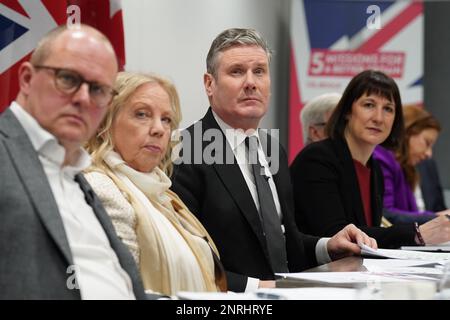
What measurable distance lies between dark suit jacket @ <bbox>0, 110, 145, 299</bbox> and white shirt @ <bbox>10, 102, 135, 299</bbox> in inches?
1.7

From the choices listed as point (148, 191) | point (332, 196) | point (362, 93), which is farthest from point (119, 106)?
point (362, 93)

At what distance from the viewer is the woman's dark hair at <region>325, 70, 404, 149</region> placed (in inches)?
160

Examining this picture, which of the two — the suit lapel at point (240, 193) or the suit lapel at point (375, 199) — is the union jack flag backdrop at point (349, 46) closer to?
the suit lapel at point (375, 199)

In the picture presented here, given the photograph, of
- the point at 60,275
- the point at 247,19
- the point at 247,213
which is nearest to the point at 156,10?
the point at 247,213

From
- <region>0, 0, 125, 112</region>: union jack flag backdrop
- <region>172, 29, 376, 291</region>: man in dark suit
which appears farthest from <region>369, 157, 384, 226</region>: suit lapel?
<region>0, 0, 125, 112</region>: union jack flag backdrop

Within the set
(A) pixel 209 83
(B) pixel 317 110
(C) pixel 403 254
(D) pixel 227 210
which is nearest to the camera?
(D) pixel 227 210

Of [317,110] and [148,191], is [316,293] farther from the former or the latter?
[317,110]

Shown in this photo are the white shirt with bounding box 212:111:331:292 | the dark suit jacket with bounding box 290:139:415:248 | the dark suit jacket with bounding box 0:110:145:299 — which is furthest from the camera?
the dark suit jacket with bounding box 290:139:415:248

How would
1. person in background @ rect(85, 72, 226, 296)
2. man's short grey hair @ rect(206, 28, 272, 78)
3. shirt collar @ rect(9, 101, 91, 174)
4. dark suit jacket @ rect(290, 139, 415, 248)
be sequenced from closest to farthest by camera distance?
shirt collar @ rect(9, 101, 91, 174), person in background @ rect(85, 72, 226, 296), man's short grey hair @ rect(206, 28, 272, 78), dark suit jacket @ rect(290, 139, 415, 248)

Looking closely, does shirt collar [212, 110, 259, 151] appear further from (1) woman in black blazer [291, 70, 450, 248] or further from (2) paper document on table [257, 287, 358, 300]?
(2) paper document on table [257, 287, 358, 300]

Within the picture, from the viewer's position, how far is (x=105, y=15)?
3.48 meters

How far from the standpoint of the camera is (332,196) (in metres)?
3.80

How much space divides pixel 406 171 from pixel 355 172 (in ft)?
6.06
